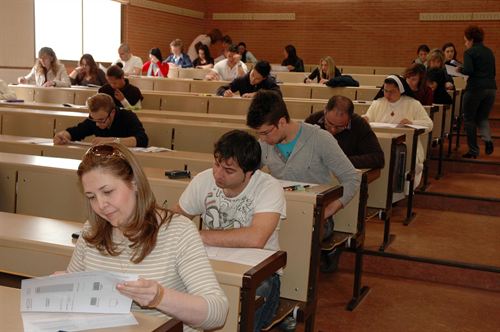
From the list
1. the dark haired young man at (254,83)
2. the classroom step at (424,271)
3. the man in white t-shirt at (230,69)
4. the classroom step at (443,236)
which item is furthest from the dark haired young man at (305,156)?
the man in white t-shirt at (230,69)

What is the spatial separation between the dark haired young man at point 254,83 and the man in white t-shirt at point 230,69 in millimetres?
2262

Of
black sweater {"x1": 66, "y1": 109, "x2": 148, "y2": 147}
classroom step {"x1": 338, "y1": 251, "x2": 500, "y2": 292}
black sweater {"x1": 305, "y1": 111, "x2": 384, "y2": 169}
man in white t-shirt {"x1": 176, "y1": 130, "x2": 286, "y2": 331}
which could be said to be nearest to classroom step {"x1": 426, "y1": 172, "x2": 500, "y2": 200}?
classroom step {"x1": 338, "y1": 251, "x2": 500, "y2": 292}

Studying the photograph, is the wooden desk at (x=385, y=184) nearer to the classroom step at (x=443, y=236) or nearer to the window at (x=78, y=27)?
the classroom step at (x=443, y=236)

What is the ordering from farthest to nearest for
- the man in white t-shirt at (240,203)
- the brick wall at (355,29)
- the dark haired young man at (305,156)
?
the brick wall at (355,29)
the dark haired young man at (305,156)
the man in white t-shirt at (240,203)

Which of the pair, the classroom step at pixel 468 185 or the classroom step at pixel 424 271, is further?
the classroom step at pixel 468 185

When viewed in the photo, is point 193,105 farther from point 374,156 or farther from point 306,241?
point 306,241

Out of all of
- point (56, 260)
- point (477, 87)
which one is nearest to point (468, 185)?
point (477, 87)

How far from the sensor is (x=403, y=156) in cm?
479

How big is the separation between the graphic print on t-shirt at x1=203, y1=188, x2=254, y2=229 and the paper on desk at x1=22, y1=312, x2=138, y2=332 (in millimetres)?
1150

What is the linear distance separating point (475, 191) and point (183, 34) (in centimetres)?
1102

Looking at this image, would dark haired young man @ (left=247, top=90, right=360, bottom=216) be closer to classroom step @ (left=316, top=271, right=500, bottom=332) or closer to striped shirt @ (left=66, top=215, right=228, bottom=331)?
classroom step @ (left=316, top=271, right=500, bottom=332)

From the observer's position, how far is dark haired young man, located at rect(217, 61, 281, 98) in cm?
→ 702

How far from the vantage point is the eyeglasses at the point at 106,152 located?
179 centimetres

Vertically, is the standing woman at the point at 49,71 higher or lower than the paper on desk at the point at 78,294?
higher
